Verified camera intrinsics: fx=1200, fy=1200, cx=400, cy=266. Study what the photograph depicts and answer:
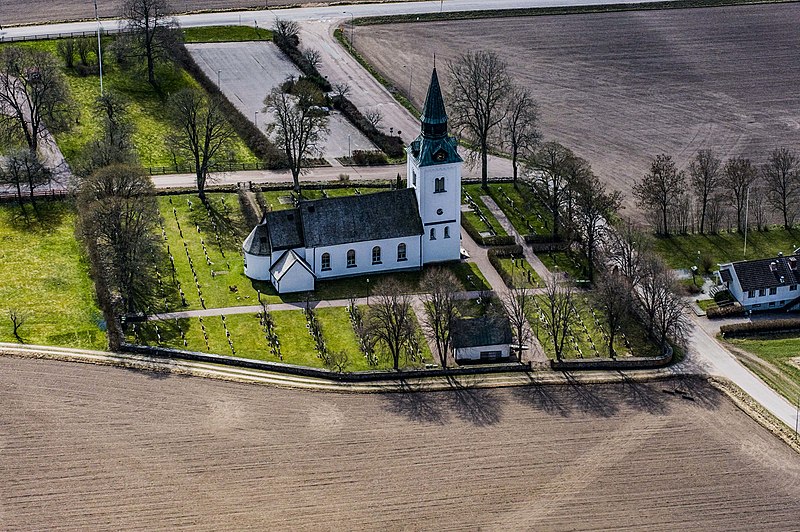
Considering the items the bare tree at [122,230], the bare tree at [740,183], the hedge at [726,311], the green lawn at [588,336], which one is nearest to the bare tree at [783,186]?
the bare tree at [740,183]

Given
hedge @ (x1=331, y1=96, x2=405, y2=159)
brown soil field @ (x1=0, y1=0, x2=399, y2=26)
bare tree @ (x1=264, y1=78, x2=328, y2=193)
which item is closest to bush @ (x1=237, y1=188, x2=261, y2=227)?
bare tree @ (x1=264, y1=78, x2=328, y2=193)

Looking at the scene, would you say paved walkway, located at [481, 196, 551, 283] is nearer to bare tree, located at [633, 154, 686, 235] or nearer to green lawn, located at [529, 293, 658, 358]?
green lawn, located at [529, 293, 658, 358]

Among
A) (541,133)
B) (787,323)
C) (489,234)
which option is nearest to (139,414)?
(489,234)

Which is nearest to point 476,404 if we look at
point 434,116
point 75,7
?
point 434,116

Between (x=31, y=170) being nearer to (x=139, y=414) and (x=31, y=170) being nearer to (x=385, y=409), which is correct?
(x=139, y=414)

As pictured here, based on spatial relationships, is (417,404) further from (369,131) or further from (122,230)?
(369,131)
